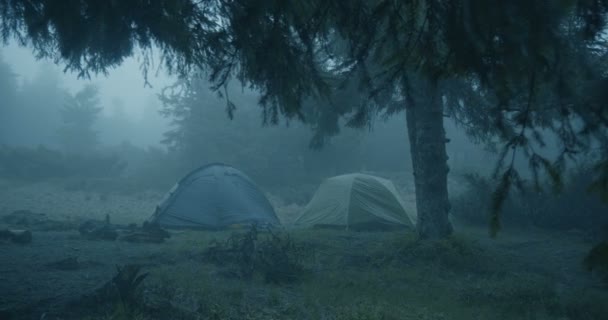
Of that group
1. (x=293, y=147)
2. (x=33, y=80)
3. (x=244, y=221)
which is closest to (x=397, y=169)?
(x=293, y=147)

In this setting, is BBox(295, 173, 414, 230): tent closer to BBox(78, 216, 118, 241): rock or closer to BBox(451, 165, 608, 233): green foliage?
BBox(451, 165, 608, 233): green foliage

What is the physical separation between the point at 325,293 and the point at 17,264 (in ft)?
14.5

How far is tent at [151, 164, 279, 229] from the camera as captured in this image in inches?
495

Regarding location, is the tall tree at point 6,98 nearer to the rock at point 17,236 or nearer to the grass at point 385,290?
the rock at point 17,236

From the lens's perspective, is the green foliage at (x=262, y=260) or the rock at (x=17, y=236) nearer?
the green foliage at (x=262, y=260)

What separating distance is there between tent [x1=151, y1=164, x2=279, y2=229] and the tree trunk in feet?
17.2

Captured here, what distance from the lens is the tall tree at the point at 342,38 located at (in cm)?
306

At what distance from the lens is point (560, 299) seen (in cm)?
596

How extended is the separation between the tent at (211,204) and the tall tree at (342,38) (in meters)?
6.66

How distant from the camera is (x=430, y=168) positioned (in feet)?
28.9

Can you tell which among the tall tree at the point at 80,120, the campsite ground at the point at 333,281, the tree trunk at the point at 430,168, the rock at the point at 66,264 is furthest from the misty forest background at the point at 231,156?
the rock at the point at 66,264

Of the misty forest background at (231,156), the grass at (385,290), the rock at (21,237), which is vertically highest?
the misty forest background at (231,156)

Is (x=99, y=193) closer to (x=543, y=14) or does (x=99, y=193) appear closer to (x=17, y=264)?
(x=17, y=264)

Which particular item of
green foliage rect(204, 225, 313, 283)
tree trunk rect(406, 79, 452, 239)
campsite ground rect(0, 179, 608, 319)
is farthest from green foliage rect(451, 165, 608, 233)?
green foliage rect(204, 225, 313, 283)
